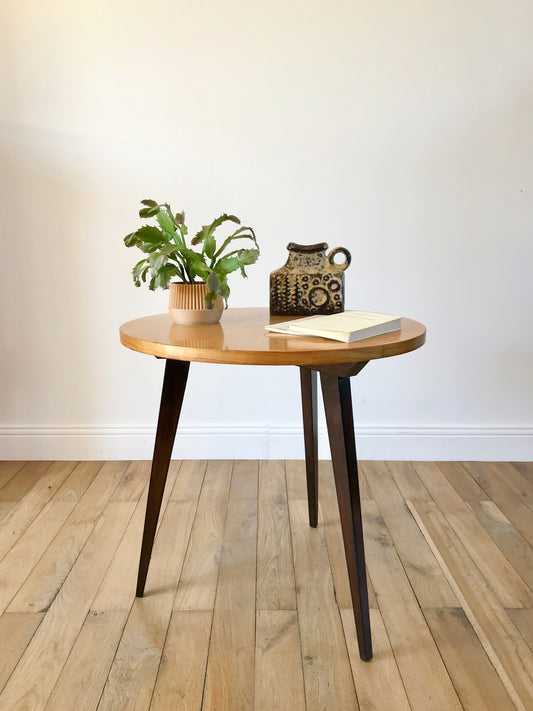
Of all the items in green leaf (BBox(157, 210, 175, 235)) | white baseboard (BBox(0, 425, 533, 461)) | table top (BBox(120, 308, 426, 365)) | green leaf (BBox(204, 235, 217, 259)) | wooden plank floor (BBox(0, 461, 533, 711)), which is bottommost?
wooden plank floor (BBox(0, 461, 533, 711))

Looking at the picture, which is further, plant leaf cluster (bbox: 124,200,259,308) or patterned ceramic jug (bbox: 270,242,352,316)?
patterned ceramic jug (bbox: 270,242,352,316)

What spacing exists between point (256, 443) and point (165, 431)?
3.28ft

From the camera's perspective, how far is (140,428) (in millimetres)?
2447

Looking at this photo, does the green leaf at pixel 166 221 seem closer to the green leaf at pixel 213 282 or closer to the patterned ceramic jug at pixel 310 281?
the green leaf at pixel 213 282

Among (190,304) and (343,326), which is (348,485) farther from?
(190,304)

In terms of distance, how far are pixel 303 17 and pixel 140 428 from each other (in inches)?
59.7

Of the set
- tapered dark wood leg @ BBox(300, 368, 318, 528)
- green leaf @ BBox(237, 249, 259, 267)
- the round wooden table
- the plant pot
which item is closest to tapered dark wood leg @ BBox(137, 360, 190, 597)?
the round wooden table

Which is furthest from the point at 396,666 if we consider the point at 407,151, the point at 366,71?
the point at 366,71

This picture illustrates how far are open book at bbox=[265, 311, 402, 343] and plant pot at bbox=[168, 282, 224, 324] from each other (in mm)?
157

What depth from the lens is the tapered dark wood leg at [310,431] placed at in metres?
1.75

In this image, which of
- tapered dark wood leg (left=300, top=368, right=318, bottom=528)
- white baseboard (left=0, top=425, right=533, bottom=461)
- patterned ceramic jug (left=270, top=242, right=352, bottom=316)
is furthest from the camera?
white baseboard (left=0, top=425, right=533, bottom=461)

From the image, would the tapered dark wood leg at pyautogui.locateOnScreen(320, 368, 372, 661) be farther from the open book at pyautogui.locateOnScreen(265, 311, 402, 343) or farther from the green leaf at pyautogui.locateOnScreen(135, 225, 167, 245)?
the green leaf at pyautogui.locateOnScreen(135, 225, 167, 245)

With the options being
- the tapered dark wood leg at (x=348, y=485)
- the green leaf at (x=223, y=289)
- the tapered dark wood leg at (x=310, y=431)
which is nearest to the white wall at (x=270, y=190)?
the tapered dark wood leg at (x=310, y=431)

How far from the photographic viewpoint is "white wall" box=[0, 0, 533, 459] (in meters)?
2.19
